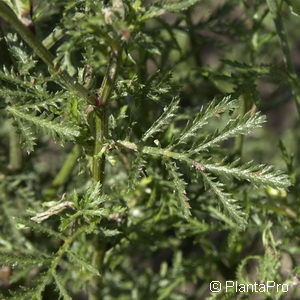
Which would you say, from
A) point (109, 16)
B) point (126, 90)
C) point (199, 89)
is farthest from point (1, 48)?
point (199, 89)

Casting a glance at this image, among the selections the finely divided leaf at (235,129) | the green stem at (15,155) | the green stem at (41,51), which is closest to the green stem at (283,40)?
the finely divided leaf at (235,129)

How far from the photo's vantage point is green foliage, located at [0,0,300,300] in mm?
816

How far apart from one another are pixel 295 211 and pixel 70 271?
0.51 m

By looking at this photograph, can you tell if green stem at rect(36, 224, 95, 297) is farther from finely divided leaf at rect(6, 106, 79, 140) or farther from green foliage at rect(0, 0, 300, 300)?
finely divided leaf at rect(6, 106, 79, 140)

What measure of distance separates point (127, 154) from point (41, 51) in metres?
0.50

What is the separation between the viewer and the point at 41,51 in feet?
2.50

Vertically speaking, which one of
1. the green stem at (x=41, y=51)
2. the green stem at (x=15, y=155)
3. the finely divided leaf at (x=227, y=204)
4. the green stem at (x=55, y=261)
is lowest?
the finely divided leaf at (x=227, y=204)

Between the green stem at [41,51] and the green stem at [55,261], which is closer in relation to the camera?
the green stem at [41,51]

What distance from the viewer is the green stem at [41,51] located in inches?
28.3

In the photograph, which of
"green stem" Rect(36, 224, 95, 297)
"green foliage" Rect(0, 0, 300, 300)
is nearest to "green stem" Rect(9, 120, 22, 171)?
"green foliage" Rect(0, 0, 300, 300)

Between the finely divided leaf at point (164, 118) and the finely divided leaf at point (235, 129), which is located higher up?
the finely divided leaf at point (164, 118)

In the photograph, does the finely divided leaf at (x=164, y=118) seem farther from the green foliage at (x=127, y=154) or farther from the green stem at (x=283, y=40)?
the green stem at (x=283, y=40)

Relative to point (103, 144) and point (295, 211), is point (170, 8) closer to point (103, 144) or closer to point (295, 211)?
point (103, 144)

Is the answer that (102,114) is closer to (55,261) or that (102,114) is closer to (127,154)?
(55,261)
